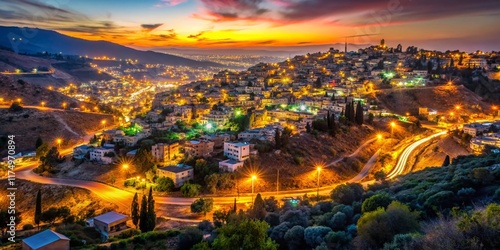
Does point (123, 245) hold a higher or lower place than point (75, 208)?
higher

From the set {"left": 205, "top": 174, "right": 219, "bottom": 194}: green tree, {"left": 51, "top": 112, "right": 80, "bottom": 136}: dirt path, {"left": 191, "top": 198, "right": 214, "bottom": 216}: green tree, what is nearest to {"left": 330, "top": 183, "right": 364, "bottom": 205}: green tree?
{"left": 191, "top": 198, "right": 214, "bottom": 216}: green tree

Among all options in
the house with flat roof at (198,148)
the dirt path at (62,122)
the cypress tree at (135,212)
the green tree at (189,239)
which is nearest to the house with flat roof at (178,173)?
the house with flat roof at (198,148)

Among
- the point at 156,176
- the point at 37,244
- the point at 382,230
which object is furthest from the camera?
the point at 156,176

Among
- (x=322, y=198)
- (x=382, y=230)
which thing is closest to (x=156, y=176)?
(x=322, y=198)

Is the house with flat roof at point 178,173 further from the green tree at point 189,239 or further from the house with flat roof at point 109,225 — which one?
the green tree at point 189,239

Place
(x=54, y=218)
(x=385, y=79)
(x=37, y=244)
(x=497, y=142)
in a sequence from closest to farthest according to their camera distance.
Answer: (x=37, y=244), (x=54, y=218), (x=497, y=142), (x=385, y=79)

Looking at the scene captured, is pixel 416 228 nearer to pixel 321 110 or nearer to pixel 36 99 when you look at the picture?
pixel 321 110

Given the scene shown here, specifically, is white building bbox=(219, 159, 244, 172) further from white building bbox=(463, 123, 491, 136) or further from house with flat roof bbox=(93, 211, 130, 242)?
white building bbox=(463, 123, 491, 136)
